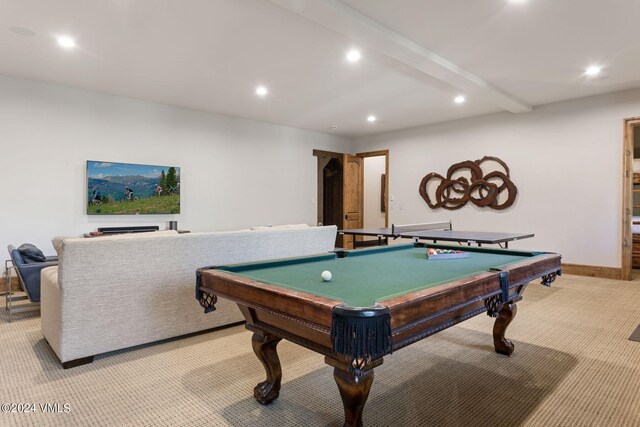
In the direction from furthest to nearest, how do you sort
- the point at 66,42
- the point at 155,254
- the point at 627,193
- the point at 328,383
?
the point at 627,193
the point at 66,42
the point at 155,254
the point at 328,383

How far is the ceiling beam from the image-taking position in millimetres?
2891

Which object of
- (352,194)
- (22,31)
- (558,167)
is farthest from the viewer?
(352,194)

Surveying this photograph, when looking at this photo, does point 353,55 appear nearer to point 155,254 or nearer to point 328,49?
point 328,49

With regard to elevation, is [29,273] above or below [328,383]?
above

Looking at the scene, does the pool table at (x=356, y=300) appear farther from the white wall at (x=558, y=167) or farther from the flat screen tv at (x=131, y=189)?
the flat screen tv at (x=131, y=189)

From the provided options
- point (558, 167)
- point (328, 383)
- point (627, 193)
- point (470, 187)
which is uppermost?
point (558, 167)

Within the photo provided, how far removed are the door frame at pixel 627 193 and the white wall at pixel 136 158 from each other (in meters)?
5.48

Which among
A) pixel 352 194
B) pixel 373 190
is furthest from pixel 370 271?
pixel 373 190

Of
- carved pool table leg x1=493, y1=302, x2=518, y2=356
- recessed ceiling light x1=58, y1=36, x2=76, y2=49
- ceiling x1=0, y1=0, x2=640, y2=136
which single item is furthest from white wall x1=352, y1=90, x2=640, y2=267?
recessed ceiling light x1=58, y1=36, x2=76, y2=49

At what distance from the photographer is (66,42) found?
12.1 ft

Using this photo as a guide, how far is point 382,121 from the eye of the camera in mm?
7289

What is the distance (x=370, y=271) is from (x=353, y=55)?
9.11 feet

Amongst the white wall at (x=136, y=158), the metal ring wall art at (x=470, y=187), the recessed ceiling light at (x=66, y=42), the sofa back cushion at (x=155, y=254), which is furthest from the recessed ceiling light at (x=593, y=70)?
the recessed ceiling light at (x=66, y=42)

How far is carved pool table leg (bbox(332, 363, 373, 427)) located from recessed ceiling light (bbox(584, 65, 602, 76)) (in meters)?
4.87
